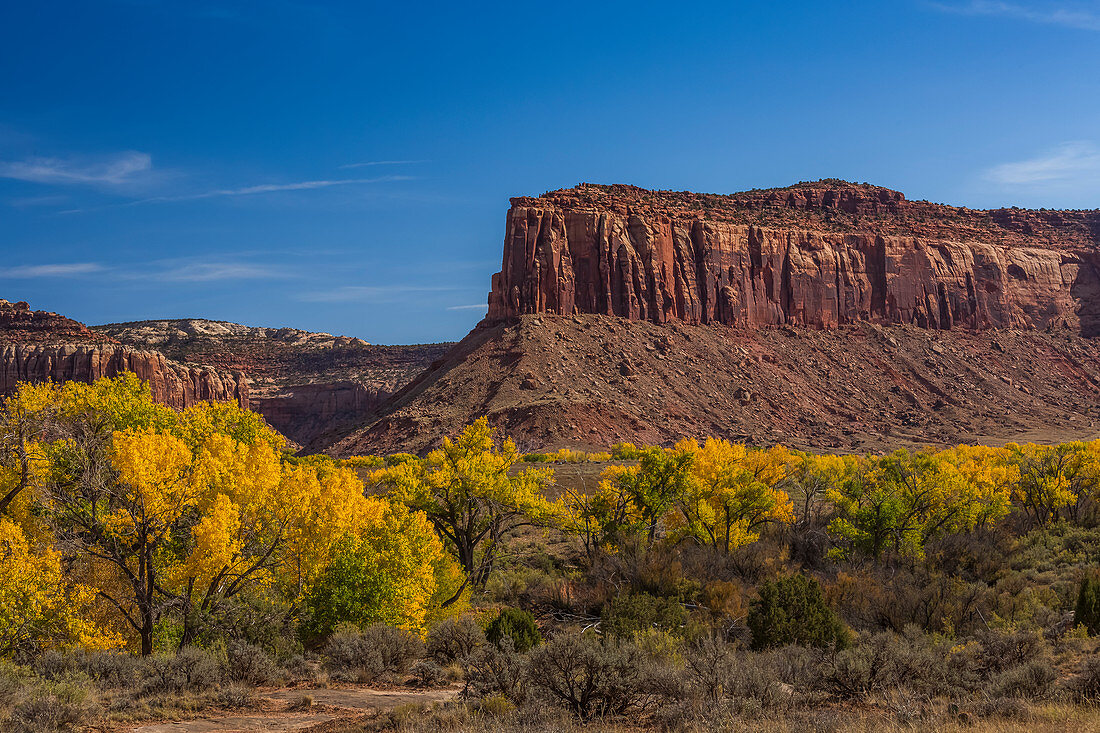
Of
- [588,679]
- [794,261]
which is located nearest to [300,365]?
[794,261]

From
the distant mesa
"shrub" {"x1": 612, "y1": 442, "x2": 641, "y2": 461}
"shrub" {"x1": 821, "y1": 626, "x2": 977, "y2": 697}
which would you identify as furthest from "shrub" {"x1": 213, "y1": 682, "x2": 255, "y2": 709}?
the distant mesa

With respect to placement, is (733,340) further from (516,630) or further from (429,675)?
(429,675)

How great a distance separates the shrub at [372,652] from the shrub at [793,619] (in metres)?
8.20

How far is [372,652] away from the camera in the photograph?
17.2 m

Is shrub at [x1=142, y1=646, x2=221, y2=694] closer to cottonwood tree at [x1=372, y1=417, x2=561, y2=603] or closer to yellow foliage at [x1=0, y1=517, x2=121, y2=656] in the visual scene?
yellow foliage at [x1=0, y1=517, x2=121, y2=656]

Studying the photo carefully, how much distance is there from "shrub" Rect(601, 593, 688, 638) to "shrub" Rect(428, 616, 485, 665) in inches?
135

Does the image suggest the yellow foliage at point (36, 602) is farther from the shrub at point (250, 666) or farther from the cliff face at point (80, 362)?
the cliff face at point (80, 362)

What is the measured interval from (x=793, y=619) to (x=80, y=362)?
114 m

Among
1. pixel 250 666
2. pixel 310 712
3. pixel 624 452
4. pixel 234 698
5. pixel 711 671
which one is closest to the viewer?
pixel 711 671

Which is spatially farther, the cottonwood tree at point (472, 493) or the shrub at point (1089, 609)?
the cottonwood tree at point (472, 493)

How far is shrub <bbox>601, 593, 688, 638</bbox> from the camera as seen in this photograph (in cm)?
1991

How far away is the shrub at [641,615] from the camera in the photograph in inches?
784

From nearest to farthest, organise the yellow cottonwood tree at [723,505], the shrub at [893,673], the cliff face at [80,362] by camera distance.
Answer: the shrub at [893,673] < the yellow cottonwood tree at [723,505] < the cliff face at [80,362]

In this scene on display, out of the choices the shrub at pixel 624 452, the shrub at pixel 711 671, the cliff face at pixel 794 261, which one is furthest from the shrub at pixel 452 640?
the cliff face at pixel 794 261
